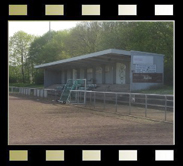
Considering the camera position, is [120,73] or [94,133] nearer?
[94,133]

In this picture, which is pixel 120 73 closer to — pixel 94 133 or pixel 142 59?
pixel 142 59

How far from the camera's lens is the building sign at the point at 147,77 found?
65.0ft

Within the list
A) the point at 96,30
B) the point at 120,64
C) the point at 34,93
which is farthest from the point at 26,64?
the point at 120,64

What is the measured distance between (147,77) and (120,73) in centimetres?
552

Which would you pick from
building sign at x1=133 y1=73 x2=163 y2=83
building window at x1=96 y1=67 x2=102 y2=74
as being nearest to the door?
building window at x1=96 y1=67 x2=102 y2=74

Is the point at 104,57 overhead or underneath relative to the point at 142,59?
overhead

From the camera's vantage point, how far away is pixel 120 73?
2544 centimetres

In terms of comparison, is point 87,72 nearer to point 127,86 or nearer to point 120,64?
point 120,64

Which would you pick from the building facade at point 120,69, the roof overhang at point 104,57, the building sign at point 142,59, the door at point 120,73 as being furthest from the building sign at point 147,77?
the door at point 120,73

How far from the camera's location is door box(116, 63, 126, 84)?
24.8 m

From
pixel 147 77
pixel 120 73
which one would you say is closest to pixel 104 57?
pixel 120 73

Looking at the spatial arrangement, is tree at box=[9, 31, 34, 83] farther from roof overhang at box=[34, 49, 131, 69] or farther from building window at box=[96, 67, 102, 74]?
building window at box=[96, 67, 102, 74]

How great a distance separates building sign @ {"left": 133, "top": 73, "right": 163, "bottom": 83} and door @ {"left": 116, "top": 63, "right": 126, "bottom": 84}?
4486 mm
